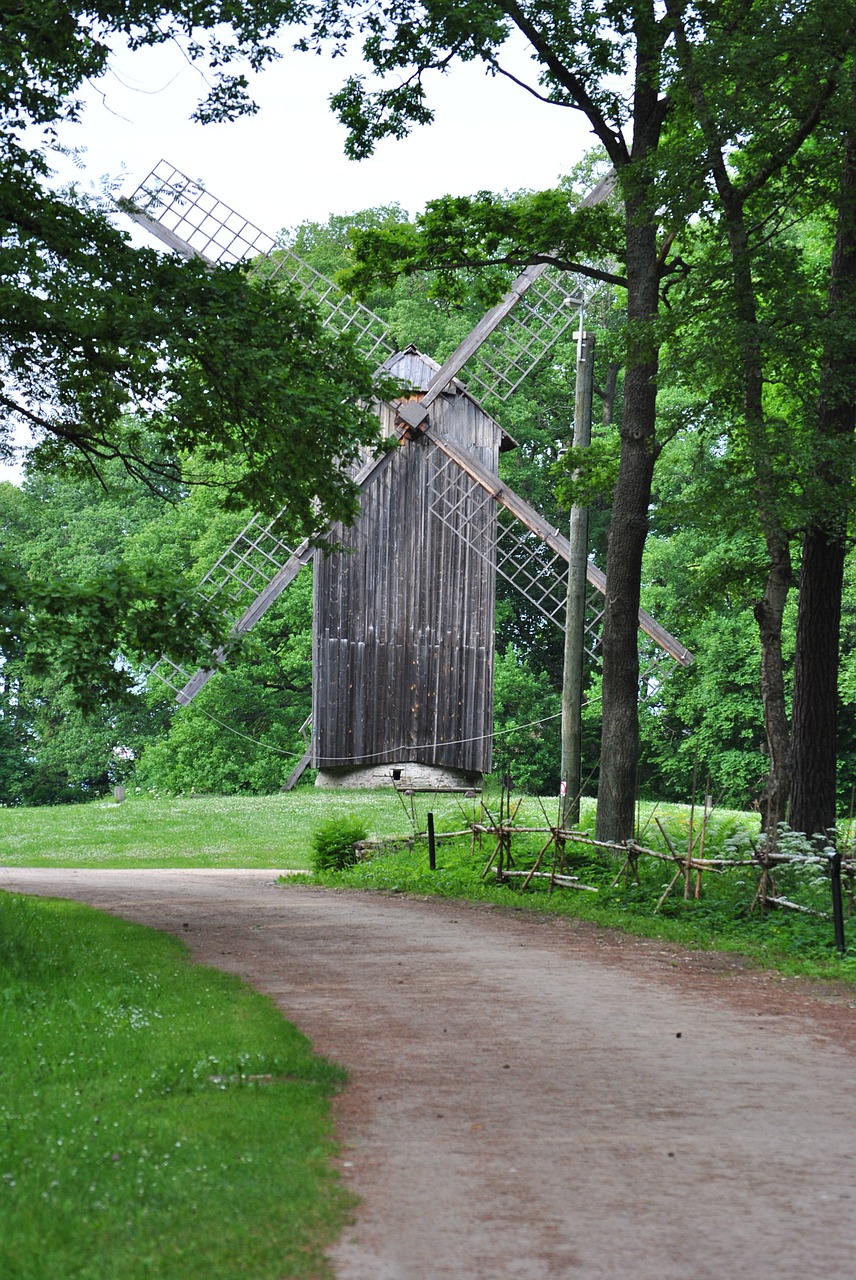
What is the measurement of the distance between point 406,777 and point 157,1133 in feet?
79.9

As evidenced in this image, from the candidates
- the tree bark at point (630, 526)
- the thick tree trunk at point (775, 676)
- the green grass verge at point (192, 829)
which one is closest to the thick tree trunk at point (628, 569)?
the tree bark at point (630, 526)

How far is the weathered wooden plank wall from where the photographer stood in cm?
3005

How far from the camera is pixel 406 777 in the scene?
30.4m

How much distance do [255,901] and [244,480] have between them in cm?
533

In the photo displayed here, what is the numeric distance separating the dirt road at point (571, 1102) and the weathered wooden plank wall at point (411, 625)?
16408mm

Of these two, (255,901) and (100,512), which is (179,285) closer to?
(255,901)

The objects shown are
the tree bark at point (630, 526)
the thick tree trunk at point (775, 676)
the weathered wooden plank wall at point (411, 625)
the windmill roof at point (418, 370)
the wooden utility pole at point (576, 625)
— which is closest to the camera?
the thick tree trunk at point (775, 676)

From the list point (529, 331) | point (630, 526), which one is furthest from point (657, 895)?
point (529, 331)

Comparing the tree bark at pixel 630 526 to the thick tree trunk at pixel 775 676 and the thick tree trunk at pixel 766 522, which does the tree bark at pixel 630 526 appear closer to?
the thick tree trunk at pixel 766 522

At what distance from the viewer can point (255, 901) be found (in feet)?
55.2

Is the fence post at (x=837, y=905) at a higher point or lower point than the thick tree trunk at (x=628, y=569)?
lower

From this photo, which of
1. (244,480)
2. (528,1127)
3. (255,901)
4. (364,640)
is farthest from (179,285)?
(364,640)

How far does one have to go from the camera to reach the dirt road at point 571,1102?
5008mm

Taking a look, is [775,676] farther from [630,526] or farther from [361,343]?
[361,343]
